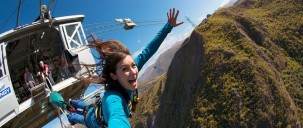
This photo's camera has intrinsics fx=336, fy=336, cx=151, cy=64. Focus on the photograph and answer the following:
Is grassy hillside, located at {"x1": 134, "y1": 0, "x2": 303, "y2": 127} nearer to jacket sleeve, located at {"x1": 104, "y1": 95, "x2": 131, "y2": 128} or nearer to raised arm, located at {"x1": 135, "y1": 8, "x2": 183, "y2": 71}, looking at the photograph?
raised arm, located at {"x1": 135, "y1": 8, "x2": 183, "y2": 71}

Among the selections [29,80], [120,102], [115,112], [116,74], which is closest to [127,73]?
[116,74]

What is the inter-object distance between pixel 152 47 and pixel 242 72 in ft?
221

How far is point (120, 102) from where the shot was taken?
3.09 metres

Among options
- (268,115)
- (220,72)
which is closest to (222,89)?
(220,72)

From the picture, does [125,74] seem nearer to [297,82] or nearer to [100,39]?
[100,39]

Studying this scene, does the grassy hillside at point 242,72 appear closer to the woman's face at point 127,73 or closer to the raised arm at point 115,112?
the woman's face at point 127,73

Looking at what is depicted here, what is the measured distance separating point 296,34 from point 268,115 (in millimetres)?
26738

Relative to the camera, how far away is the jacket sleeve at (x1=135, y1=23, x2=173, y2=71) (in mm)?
4691

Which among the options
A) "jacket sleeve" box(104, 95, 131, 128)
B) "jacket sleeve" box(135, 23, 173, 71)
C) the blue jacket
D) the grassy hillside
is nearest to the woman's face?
the blue jacket

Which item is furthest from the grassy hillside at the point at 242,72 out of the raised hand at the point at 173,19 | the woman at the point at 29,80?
the raised hand at the point at 173,19

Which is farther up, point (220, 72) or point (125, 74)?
point (125, 74)

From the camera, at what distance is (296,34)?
78125 millimetres

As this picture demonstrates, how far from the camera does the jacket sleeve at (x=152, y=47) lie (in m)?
4.69

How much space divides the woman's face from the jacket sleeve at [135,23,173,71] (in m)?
1.04
